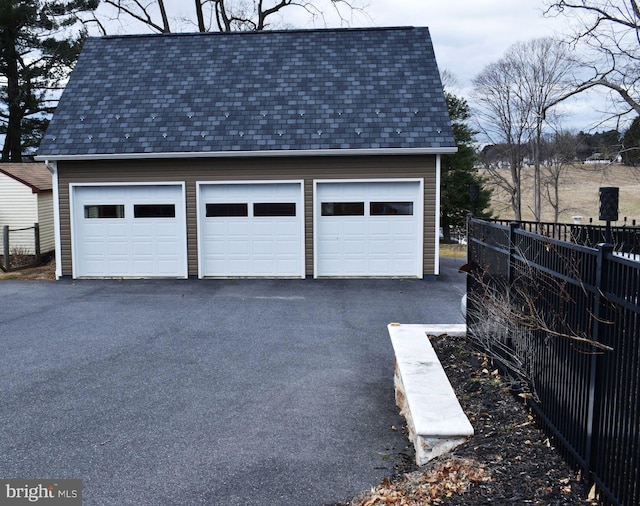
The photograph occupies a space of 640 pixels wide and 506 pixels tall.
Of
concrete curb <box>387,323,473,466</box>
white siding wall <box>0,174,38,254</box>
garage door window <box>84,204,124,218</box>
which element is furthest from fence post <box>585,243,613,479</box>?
white siding wall <box>0,174,38,254</box>

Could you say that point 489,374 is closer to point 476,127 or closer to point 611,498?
point 611,498

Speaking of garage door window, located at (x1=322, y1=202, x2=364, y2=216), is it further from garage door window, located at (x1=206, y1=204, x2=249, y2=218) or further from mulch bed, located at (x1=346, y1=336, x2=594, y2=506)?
mulch bed, located at (x1=346, y1=336, x2=594, y2=506)

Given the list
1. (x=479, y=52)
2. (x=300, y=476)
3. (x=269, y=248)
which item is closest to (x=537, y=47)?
(x=479, y=52)

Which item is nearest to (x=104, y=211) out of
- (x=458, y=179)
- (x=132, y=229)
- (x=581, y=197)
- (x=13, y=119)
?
(x=132, y=229)

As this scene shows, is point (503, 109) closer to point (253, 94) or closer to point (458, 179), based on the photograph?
point (458, 179)

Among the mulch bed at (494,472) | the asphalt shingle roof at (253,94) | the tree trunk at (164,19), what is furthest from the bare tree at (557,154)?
the mulch bed at (494,472)

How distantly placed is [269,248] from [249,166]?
6.60 ft

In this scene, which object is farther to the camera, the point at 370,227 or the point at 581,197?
the point at 581,197

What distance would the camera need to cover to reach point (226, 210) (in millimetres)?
14172

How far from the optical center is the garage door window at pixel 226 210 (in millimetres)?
14117

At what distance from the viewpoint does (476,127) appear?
31.7m

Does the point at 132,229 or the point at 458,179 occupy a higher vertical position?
the point at 458,179

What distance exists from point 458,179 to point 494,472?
27.0 metres

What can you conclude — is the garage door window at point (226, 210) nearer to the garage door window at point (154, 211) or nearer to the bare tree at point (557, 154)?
the garage door window at point (154, 211)
